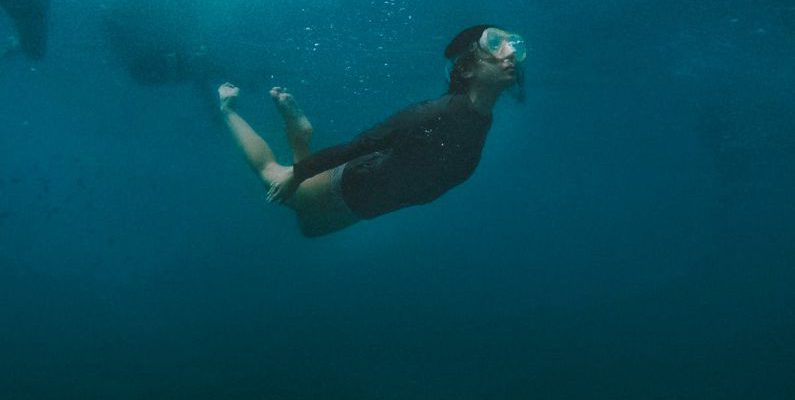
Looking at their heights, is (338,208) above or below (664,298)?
above

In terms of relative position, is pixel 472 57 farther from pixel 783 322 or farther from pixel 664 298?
pixel 783 322

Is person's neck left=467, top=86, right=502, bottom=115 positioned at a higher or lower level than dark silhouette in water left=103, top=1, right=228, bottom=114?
lower

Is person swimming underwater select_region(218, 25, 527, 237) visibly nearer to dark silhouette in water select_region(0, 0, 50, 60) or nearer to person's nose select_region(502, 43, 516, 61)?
person's nose select_region(502, 43, 516, 61)

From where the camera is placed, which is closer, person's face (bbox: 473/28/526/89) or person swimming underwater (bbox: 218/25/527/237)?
person swimming underwater (bbox: 218/25/527/237)

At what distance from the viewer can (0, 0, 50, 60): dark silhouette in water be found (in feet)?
39.5

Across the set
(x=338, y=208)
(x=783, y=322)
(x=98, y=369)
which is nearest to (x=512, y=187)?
(x=98, y=369)

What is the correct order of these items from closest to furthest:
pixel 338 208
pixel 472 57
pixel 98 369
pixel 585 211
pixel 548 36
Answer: pixel 472 57
pixel 338 208
pixel 548 36
pixel 98 369
pixel 585 211

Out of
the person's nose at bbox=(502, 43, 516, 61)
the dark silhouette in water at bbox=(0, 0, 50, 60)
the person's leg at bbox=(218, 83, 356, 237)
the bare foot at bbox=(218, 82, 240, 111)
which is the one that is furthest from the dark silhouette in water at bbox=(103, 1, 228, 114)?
the person's nose at bbox=(502, 43, 516, 61)

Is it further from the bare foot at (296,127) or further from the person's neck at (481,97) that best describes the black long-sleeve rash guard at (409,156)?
the bare foot at (296,127)

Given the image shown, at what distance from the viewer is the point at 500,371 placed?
41844mm

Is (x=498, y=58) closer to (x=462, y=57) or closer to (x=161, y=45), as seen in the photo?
(x=462, y=57)

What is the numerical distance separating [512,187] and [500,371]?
15.2m

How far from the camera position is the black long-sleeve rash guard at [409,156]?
3.99 metres

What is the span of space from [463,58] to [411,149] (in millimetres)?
950
